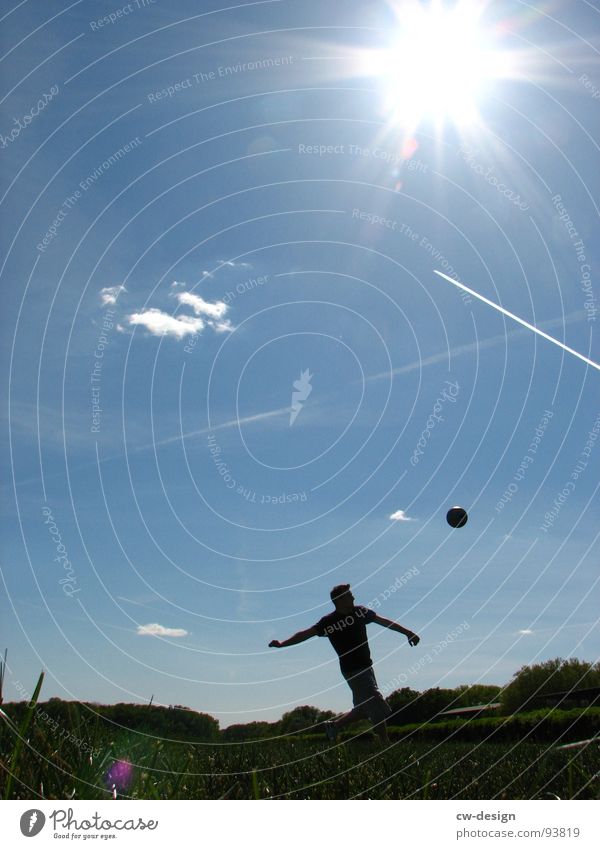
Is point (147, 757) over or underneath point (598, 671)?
underneath

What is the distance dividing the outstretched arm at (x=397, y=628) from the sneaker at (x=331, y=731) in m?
1.79

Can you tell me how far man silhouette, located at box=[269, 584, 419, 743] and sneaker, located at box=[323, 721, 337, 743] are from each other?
0.37 metres

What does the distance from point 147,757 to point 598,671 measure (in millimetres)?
21424

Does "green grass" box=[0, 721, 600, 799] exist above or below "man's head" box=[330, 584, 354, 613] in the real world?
below

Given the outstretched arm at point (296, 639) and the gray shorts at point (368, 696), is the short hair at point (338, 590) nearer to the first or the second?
the outstretched arm at point (296, 639)

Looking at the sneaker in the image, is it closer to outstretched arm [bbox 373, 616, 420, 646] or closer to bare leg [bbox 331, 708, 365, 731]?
bare leg [bbox 331, 708, 365, 731]
